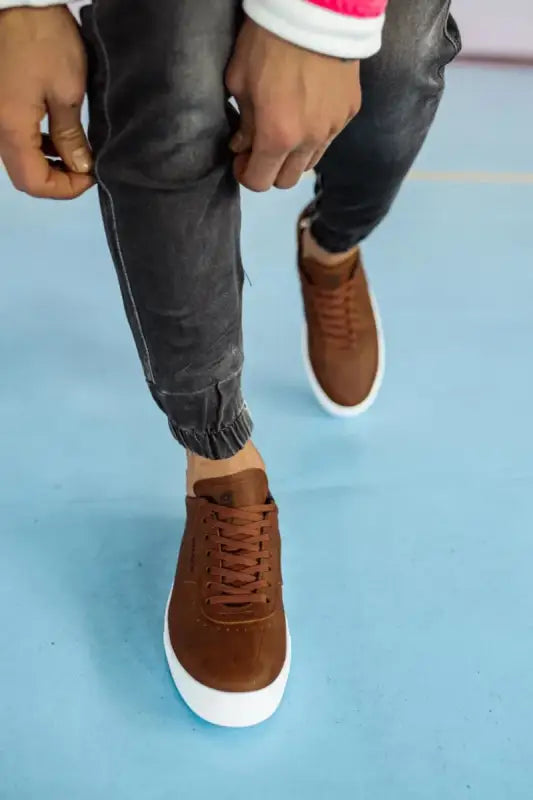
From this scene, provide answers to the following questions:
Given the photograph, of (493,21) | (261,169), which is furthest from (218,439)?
(493,21)

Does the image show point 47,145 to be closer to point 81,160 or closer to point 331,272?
point 81,160

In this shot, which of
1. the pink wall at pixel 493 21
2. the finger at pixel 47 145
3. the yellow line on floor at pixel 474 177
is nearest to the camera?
the finger at pixel 47 145

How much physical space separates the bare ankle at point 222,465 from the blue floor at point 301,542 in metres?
0.12

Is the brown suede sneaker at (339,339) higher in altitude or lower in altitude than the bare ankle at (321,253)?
lower

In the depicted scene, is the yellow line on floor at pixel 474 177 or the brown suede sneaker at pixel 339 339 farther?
the yellow line on floor at pixel 474 177

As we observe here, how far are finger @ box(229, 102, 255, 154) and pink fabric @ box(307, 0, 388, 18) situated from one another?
0.28ft

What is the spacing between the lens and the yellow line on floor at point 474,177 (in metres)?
1.54

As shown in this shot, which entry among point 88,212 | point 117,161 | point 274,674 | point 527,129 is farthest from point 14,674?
point 527,129

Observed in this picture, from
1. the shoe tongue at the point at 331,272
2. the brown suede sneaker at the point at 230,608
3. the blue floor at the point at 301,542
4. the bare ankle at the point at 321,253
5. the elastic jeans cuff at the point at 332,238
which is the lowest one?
the blue floor at the point at 301,542

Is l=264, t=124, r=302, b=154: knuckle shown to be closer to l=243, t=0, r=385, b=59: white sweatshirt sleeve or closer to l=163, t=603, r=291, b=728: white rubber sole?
l=243, t=0, r=385, b=59: white sweatshirt sleeve

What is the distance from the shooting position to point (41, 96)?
0.53 metres

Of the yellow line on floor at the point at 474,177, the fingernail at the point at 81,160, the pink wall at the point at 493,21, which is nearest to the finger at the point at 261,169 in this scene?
→ the fingernail at the point at 81,160

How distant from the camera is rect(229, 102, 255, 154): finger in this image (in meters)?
0.54

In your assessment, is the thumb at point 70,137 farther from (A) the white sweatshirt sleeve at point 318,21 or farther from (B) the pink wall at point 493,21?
(B) the pink wall at point 493,21
